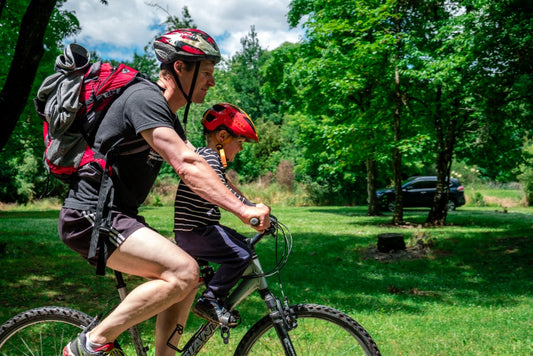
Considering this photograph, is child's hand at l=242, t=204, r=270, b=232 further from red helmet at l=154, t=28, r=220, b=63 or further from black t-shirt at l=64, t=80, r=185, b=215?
red helmet at l=154, t=28, r=220, b=63

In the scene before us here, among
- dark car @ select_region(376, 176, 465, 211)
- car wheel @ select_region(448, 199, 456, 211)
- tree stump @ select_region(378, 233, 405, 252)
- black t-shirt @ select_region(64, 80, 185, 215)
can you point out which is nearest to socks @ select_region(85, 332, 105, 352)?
black t-shirt @ select_region(64, 80, 185, 215)

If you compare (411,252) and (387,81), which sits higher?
(387,81)

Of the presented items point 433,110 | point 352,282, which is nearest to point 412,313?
point 352,282

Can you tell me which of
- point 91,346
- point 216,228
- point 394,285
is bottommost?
point 394,285

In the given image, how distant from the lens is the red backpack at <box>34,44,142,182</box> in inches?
90.0

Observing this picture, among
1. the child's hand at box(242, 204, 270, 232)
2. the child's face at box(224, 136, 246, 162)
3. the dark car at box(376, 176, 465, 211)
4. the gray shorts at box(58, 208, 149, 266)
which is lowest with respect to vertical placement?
the dark car at box(376, 176, 465, 211)

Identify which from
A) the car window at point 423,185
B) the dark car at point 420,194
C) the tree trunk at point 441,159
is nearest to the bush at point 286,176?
the dark car at point 420,194

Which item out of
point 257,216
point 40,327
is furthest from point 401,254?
point 257,216

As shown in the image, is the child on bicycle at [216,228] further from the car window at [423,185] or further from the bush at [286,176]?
the bush at [286,176]

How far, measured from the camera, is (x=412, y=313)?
21.7ft

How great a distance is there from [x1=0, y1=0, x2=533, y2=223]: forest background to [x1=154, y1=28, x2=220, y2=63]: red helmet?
3.59ft

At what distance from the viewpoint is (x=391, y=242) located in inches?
474

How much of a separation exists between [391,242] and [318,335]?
963 cm

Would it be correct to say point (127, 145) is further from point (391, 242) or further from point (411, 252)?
point (411, 252)
